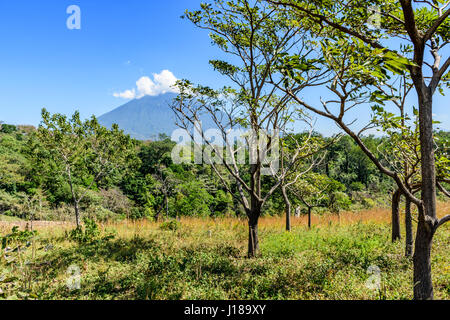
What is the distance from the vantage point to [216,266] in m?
4.74

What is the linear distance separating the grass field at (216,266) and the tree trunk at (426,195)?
2.36 feet

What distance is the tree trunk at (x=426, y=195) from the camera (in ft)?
8.24

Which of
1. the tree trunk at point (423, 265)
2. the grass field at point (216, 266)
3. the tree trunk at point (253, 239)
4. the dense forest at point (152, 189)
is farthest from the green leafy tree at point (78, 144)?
the tree trunk at point (423, 265)

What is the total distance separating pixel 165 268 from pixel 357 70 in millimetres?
4465

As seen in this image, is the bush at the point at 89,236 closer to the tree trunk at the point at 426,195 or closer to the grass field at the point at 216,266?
the grass field at the point at 216,266

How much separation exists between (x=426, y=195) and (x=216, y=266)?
3602 mm

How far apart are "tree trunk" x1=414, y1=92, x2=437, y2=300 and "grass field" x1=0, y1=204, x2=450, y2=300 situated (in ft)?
2.36

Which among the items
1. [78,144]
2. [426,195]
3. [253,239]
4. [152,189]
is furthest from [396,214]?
[152,189]

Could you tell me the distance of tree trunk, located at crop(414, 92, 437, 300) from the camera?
2512 mm

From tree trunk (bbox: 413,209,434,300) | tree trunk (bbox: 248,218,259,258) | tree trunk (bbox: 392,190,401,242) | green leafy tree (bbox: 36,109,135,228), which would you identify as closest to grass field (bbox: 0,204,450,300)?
tree trunk (bbox: 248,218,259,258)

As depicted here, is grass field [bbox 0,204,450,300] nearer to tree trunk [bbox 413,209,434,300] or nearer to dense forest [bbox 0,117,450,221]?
tree trunk [bbox 413,209,434,300]

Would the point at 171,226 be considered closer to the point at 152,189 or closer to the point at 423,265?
the point at 423,265

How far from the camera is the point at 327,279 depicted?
379 centimetres

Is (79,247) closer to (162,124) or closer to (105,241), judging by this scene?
(105,241)
